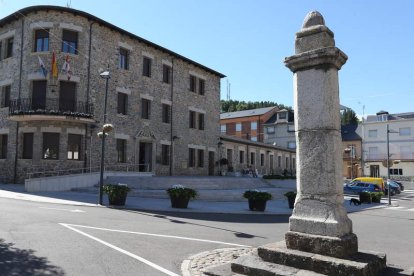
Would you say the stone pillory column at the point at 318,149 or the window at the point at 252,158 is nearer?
the stone pillory column at the point at 318,149

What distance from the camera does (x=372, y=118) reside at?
63.2 m

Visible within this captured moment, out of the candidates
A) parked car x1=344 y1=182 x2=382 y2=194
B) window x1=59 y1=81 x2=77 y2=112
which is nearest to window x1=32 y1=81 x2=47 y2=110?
window x1=59 y1=81 x2=77 y2=112

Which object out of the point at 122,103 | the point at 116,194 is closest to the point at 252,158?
the point at 122,103

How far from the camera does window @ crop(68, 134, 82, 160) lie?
24.5 m

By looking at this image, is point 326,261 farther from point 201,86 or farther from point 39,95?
point 201,86

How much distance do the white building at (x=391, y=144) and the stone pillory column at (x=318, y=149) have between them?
188 feet

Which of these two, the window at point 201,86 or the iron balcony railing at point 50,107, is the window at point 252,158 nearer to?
the window at point 201,86

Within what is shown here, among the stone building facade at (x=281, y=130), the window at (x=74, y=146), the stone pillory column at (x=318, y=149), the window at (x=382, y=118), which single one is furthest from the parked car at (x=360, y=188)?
the window at (x=382, y=118)

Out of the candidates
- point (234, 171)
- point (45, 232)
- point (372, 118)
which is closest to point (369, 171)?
point (372, 118)

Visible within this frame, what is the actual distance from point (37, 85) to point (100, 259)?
2117 cm

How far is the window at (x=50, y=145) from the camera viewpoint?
24016 millimetres

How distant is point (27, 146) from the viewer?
24594mm

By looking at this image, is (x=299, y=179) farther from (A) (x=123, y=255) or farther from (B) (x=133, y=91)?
(B) (x=133, y=91)

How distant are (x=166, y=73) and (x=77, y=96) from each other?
30.3ft
